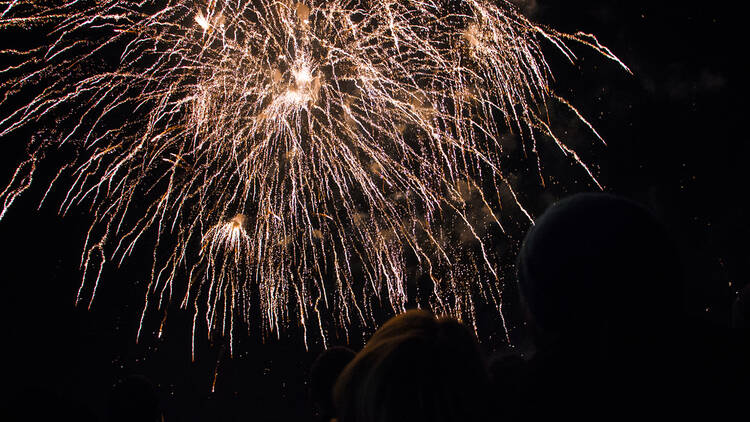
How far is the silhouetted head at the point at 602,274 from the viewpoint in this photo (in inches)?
46.1

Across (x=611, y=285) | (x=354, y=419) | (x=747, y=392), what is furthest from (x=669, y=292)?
(x=354, y=419)

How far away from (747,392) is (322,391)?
9.92 ft

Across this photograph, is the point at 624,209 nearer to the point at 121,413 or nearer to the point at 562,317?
the point at 562,317

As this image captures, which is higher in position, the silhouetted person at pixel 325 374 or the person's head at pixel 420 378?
the silhouetted person at pixel 325 374

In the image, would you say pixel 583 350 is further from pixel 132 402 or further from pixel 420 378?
pixel 132 402

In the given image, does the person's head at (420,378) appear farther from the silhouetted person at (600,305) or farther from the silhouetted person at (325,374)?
the silhouetted person at (325,374)

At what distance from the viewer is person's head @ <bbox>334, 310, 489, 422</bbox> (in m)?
1.33

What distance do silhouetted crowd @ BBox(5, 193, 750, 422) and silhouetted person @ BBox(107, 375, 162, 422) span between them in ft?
9.70

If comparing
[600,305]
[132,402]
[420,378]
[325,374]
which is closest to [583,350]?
[600,305]

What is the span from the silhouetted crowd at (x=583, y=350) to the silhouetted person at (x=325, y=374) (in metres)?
2.03

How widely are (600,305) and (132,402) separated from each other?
3942mm

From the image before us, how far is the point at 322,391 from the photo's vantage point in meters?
3.49

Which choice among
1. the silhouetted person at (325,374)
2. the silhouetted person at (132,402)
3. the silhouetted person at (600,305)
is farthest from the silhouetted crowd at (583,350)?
the silhouetted person at (132,402)

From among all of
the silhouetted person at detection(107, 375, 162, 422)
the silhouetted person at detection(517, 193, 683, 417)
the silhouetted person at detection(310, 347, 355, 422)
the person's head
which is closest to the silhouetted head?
the silhouetted person at detection(517, 193, 683, 417)
